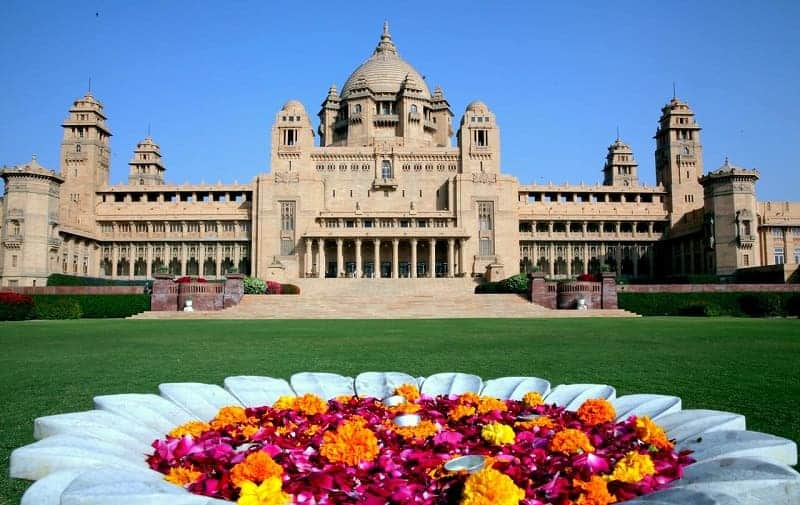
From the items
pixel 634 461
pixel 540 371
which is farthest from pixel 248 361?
pixel 634 461

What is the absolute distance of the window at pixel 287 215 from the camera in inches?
2591

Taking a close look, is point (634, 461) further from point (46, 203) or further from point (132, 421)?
point (46, 203)

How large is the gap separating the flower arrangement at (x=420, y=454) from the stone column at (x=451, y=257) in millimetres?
58096

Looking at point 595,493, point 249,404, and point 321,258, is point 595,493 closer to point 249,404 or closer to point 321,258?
point 249,404

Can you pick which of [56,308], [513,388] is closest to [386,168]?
[56,308]

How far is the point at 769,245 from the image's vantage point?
59281 millimetres

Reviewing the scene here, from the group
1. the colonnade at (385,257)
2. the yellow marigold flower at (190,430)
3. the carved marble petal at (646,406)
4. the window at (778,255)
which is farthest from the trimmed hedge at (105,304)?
the window at (778,255)

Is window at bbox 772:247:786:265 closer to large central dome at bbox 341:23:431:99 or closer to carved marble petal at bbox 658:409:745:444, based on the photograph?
large central dome at bbox 341:23:431:99

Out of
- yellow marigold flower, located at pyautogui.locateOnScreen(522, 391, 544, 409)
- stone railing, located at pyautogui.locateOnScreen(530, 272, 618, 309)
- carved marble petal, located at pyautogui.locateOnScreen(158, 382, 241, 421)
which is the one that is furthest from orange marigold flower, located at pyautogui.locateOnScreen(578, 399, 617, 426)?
stone railing, located at pyautogui.locateOnScreen(530, 272, 618, 309)

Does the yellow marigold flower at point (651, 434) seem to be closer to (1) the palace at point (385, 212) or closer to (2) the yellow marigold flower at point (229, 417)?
(2) the yellow marigold flower at point (229, 417)

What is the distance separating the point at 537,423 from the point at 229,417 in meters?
2.33

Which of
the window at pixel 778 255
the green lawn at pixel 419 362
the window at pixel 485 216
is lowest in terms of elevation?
the green lawn at pixel 419 362

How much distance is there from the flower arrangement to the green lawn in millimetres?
1665

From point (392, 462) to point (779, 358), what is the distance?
35.9 feet
